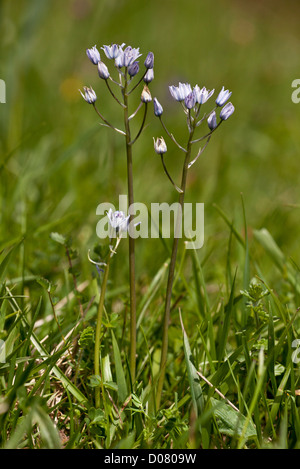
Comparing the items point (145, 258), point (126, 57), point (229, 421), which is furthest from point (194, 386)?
point (145, 258)

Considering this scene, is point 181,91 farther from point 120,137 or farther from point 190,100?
point 120,137

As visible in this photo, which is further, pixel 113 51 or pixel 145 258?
pixel 145 258

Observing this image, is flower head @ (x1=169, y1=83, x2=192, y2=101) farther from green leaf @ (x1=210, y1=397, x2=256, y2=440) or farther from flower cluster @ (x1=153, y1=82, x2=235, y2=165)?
green leaf @ (x1=210, y1=397, x2=256, y2=440)

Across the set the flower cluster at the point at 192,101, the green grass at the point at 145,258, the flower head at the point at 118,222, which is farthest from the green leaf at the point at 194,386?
the flower cluster at the point at 192,101

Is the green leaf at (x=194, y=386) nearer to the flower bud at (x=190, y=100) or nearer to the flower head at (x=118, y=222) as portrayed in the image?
the flower head at (x=118, y=222)

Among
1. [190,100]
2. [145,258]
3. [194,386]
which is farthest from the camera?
[145,258]

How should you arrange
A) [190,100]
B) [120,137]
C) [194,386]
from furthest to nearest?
[120,137] < [194,386] < [190,100]
